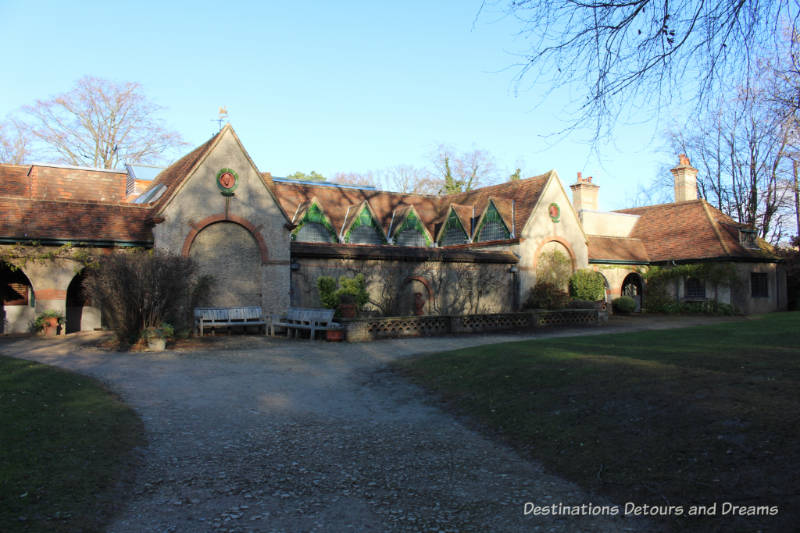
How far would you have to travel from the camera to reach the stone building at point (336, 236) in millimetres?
19953

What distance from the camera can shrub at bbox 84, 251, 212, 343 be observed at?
15.4 meters

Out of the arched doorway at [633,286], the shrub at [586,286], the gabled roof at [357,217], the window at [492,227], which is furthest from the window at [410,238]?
the arched doorway at [633,286]

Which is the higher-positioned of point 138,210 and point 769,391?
point 138,210

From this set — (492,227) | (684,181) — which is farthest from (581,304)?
(684,181)

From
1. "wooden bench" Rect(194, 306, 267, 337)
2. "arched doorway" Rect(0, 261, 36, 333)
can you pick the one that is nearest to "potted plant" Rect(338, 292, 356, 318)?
"wooden bench" Rect(194, 306, 267, 337)

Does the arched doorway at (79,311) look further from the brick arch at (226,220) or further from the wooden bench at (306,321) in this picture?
the wooden bench at (306,321)

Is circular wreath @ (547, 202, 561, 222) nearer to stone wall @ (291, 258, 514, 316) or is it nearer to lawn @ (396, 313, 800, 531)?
stone wall @ (291, 258, 514, 316)

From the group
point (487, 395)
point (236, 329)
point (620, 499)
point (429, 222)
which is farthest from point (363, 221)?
point (620, 499)

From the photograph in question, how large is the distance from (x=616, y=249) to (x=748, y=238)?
7452 mm

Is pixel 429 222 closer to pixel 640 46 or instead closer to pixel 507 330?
pixel 507 330

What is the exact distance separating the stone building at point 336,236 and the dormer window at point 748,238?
0.34 ft

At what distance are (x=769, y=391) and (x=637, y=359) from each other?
323 centimetres

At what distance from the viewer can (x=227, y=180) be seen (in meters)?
21.1

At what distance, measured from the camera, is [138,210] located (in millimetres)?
21859
